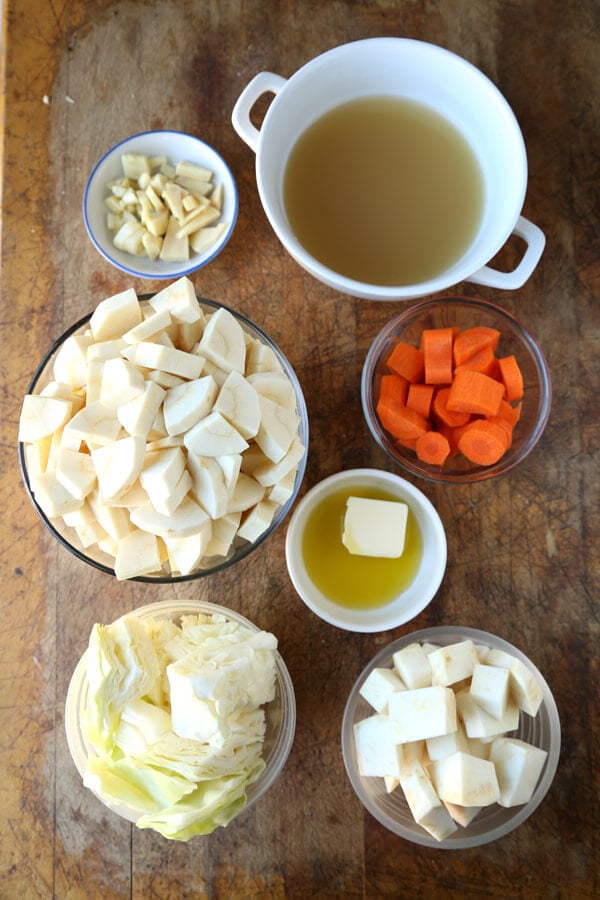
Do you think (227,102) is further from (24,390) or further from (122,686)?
(122,686)

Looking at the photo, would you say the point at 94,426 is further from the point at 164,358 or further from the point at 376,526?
the point at 376,526

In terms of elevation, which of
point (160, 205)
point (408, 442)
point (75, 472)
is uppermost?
point (160, 205)

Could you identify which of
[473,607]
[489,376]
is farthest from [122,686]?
[489,376]

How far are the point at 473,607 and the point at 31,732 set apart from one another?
3.45 feet

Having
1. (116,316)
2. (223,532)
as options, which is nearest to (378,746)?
(223,532)

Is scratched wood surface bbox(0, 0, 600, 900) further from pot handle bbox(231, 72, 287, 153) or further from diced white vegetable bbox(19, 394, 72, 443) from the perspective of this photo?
diced white vegetable bbox(19, 394, 72, 443)

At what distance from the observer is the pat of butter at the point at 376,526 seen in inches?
64.6

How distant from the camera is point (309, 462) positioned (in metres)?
1.72

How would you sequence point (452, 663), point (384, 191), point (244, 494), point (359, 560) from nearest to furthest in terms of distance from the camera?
point (244, 494)
point (452, 663)
point (384, 191)
point (359, 560)

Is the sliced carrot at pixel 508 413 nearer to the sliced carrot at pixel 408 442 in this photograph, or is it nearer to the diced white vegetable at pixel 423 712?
the sliced carrot at pixel 408 442

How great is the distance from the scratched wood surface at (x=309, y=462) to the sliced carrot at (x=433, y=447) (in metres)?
0.10

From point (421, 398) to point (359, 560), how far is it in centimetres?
40

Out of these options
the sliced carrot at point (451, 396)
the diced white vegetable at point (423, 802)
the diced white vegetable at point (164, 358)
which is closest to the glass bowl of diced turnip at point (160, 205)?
the diced white vegetable at point (164, 358)

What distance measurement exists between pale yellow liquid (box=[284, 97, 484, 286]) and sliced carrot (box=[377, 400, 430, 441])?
0.91 feet
